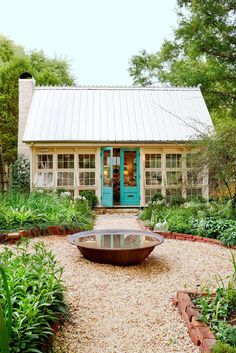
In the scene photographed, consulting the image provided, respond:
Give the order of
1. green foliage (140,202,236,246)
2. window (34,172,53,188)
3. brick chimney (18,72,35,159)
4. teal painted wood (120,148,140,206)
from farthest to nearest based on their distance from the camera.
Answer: brick chimney (18,72,35,159)
teal painted wood (120,148,140,206)
window (34,172,53,188)
green foliage (140,202,236,246)

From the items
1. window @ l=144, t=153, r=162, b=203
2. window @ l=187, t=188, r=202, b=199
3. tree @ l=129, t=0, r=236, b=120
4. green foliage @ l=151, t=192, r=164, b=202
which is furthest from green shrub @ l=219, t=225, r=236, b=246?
tree @ l=129, t=0, r=236, b=120

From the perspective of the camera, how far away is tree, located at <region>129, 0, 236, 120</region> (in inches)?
612

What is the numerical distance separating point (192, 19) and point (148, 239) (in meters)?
12.6

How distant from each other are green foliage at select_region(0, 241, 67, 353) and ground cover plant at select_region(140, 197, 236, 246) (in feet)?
14.1

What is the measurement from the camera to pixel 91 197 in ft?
40.7

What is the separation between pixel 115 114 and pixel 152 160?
2.28 metres

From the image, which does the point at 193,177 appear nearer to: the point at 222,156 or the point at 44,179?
the point at 222,156

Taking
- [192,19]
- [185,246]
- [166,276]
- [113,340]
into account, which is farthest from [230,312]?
[192,19]

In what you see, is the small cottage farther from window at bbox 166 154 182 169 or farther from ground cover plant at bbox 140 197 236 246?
ground cover plant at bbox 140 197 236 246

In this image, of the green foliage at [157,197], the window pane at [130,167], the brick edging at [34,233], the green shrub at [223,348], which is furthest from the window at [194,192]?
the green shrub at [223,348]

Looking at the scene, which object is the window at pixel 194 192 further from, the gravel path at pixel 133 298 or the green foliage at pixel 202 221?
the gravel path at pixel 133 298

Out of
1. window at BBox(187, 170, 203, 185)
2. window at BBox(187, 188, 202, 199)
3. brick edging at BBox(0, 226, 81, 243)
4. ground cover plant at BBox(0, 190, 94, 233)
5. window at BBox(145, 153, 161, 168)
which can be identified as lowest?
brick edging at BBox(0, 226, 81, 243)

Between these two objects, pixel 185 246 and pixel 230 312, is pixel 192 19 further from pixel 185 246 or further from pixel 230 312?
pixel 230 312

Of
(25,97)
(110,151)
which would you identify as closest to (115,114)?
(110,151)
